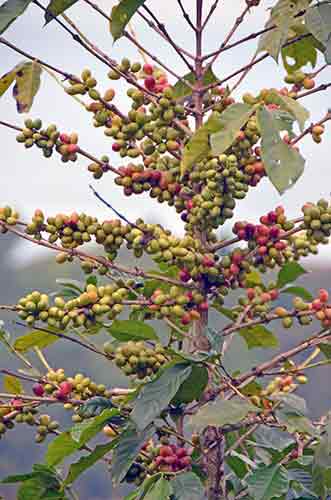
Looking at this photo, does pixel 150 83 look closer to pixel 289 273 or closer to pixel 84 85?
pixel 84 85

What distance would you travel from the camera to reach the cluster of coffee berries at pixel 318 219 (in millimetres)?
2615

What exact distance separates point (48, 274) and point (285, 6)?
26.8 m

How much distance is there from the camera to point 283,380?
3084 mm

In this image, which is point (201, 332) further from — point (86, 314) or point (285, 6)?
point (285, 6)

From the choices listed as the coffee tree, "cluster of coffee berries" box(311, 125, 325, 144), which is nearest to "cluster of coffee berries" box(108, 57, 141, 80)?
the coffee tree

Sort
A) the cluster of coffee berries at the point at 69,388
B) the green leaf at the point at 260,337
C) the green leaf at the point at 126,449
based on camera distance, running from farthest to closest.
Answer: the green leaf at the point at 260,337, the cluster of coffee berries at the point at 69,388, the green leaf at the point at 126,449

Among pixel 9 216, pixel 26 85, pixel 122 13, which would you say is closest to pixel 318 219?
pixel 122 13

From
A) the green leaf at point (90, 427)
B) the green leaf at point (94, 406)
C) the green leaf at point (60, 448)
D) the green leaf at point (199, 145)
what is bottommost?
the green leaf at point (90, 427)

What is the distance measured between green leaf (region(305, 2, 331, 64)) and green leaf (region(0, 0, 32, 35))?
2.11ft

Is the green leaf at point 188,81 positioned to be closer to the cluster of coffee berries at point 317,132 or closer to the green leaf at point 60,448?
the cluster of coffee berries at point 317,132

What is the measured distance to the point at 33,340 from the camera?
3.00m

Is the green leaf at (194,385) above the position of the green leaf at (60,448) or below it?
below

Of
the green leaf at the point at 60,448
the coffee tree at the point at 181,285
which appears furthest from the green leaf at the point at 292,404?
the green leaf at the point at 60,448

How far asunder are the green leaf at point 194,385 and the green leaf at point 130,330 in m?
0.16
